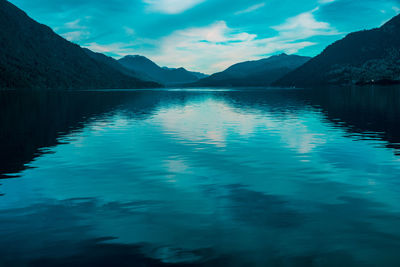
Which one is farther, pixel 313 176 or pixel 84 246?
pixel 313 176

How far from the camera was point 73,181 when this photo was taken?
2275 centimetres

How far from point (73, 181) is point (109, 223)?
28.3 ft

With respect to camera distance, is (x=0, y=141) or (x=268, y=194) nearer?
(x=268, y=194)

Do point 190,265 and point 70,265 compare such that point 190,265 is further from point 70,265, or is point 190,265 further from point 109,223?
point 109,223

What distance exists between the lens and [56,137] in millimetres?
41781

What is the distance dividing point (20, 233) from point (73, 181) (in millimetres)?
8639

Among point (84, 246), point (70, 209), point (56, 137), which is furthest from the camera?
point (56, 137)

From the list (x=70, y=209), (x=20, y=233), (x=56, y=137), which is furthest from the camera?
(x=56, y=137)

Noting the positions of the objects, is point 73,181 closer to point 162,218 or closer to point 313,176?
point 162,218

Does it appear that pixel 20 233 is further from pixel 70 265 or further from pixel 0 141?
pixel 0 141

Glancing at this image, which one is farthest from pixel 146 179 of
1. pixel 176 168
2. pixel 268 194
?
pixel 268 194

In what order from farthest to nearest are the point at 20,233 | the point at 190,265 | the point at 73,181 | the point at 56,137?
the point at 56,137, the point at 73,181, the point at 20,233, the point at 190,265

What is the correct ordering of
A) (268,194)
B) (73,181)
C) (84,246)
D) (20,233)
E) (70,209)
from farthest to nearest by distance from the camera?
(73,181)
(268,194)
(70,209)
(20,233)
(84,246)

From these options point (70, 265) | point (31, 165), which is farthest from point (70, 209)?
point (31, 165)
